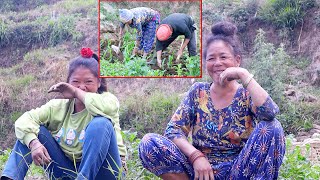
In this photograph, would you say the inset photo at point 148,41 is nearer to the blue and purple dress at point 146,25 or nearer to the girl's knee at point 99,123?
the blue and purple dress at point 146,25

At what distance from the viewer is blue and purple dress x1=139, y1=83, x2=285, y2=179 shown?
2607mm

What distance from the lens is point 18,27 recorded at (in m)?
8.45

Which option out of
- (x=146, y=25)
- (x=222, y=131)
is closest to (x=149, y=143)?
(x=222, y=131)

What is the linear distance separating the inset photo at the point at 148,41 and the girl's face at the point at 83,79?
4.51 ft

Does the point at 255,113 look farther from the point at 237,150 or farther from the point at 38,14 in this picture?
the point at 38,14

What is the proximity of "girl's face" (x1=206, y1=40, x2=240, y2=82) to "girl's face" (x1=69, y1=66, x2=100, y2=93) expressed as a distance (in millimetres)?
656

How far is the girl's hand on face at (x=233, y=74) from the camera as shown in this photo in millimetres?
2707

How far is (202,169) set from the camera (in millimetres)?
2723

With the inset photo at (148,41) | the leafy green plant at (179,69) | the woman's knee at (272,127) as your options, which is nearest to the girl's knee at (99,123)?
the woman's knee at (272,127)

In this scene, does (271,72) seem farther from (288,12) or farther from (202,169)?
(202,169)

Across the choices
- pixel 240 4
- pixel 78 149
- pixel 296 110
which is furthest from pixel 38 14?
pixel 78 149

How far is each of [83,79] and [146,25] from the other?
1.71 metres

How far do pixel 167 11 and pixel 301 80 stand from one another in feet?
8.20

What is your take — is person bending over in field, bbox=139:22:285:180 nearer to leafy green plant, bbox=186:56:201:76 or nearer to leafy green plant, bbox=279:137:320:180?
leafy green plant, bbox=279:137:320:180
